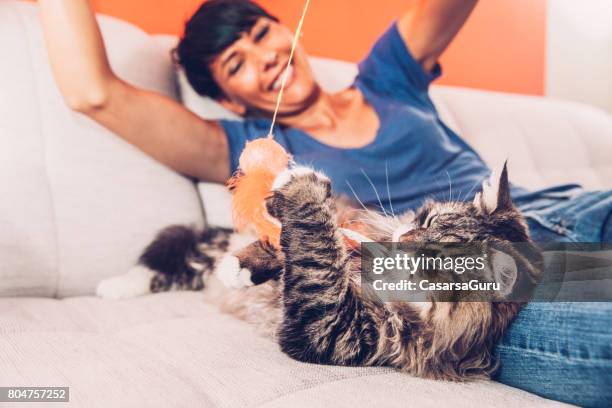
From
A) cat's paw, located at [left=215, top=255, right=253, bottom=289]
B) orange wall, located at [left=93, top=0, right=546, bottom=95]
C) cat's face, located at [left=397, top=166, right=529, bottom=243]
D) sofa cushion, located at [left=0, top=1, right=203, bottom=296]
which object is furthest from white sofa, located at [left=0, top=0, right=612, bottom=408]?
orange wall, located at [left=93, top=0, right=546, bottom=95]

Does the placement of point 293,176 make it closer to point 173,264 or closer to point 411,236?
point 411,236

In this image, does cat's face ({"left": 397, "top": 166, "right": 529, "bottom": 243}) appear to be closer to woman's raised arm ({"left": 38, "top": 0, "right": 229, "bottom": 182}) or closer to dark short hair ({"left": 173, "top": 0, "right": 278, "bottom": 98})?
woman's raised arm ({"left": 38, "top": 0, "right": 229, "bottom": 182})

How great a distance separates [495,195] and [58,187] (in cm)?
96

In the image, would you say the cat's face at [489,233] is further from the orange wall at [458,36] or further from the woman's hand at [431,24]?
the orange wall at [458,36]

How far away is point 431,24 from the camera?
1.40 meters

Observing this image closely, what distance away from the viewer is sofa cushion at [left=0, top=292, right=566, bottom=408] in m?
0.63

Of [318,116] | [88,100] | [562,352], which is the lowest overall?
[562,352]

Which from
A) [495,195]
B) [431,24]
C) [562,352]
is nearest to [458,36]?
[431,24]

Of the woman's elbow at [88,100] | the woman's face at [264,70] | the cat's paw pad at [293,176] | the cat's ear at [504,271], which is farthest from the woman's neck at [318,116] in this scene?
the cat's ear at [504,271]

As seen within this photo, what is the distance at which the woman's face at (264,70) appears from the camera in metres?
1.32

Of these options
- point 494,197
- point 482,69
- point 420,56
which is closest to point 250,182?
point 494,197

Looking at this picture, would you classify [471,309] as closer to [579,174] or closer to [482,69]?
[579,174]

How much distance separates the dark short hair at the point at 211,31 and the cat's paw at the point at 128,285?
0.60m

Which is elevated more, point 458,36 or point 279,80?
point 458,36
